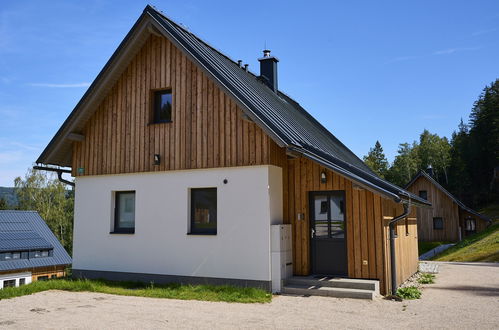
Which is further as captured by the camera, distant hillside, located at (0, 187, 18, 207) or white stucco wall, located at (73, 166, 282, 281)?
distant hillside, located at (0, 187, 18, 207)

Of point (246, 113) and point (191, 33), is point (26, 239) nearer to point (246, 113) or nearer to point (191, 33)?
point (191, 33)

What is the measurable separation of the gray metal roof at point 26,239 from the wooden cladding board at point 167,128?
21.6 m

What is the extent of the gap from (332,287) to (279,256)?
4.49 ft

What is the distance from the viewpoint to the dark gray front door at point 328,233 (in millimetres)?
10297

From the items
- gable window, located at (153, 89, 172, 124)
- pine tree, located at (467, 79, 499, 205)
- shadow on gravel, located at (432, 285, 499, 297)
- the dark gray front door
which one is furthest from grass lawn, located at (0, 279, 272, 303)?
pine tree, located at (467, 79, 499, 205)

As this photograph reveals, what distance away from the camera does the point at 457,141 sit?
202 ft

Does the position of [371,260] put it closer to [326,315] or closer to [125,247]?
[326,315]

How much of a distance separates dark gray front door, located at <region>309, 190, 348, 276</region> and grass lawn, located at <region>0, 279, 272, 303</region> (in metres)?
1.80

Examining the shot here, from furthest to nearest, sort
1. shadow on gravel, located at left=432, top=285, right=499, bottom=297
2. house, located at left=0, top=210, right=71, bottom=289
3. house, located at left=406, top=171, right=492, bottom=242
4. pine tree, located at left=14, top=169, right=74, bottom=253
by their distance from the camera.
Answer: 1. pine tree, located at left=14, top=169, right=74, bottom=253
2. house, located at left=406, top=171, right=492, bottom=242
3. house, located at left=0, top=210, right=71, bottom=289
4. shadow on gravel, located at left=432, top=285, right=499, bottom=297

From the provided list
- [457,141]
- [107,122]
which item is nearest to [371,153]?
[457,141]

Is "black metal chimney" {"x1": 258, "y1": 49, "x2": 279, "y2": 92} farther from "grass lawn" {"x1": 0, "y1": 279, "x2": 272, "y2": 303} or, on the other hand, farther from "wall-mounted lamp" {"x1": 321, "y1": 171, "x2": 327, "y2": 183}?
"grass lawn" {"x1": 0, "y1": 279, "x2": 272, "y2": 303}

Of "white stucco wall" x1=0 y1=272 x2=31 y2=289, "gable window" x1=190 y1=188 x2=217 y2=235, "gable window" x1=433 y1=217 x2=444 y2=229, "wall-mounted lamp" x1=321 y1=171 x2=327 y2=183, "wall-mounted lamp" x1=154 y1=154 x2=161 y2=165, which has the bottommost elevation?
"white stucco wall" x1=0 y1=272 x2=31 y2=289

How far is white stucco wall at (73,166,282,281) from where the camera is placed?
32.8 feet

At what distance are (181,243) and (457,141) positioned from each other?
60.1 metres
